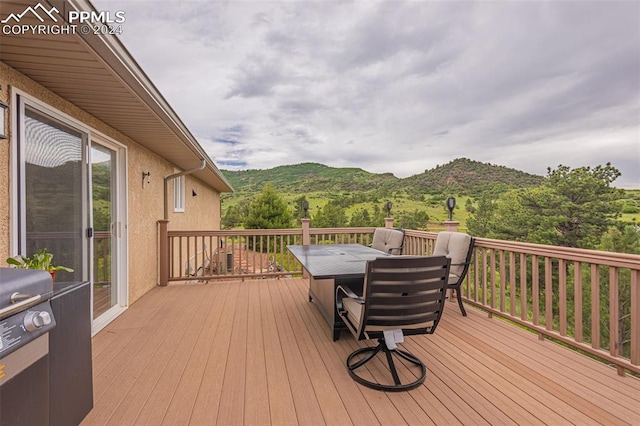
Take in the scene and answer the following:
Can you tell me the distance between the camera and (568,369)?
2.33 meters

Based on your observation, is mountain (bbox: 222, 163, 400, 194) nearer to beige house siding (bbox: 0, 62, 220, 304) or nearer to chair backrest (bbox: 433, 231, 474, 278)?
beige house siding (bbox: 0, 62, 220, 304)

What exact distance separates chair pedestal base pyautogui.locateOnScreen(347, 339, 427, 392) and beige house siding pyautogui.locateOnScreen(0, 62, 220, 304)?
2.54 metres

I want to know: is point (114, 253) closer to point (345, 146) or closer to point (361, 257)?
point (361, 257)

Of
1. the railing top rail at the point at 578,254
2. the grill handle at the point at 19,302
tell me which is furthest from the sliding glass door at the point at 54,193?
the railing top rail at the point at 578,254

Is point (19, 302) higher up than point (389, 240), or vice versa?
point (19, 302)

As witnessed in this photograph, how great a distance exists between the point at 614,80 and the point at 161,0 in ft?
42.6

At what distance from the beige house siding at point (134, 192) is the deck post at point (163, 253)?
0.29ft

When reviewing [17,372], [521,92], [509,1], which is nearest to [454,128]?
[521,92]

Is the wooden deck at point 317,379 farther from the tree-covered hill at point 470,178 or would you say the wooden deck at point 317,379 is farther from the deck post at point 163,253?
the tree-covered hill at point 470,178

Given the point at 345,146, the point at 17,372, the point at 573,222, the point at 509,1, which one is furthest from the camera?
the point at 345,146

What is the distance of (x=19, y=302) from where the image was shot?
1.15 meters

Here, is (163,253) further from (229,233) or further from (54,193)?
(54,193)

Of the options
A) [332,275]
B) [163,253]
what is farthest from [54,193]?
[163,253]

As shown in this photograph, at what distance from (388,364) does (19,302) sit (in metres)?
2.20
